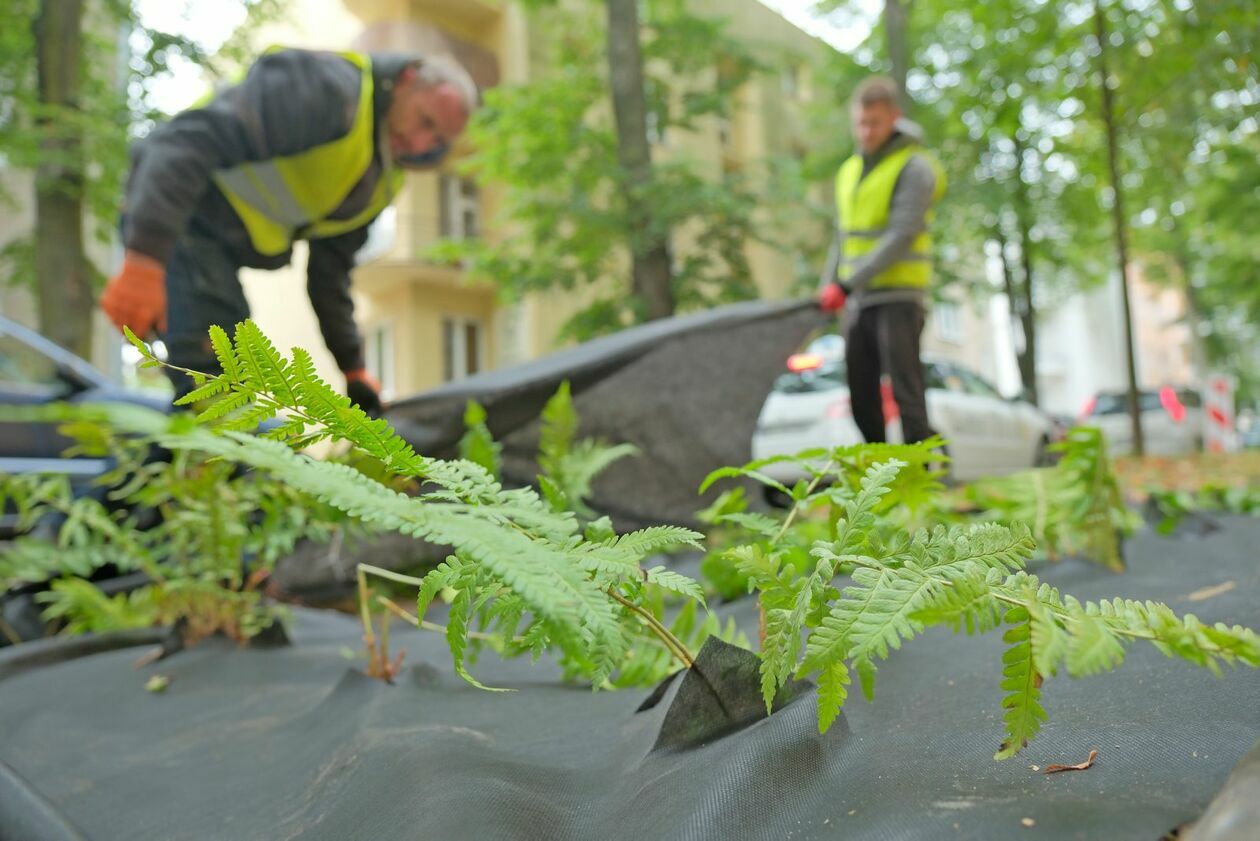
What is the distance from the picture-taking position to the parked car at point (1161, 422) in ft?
55.9

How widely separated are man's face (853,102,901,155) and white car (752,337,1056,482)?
2.72 m

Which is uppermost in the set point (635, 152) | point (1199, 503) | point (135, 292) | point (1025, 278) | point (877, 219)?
point (635, 152)

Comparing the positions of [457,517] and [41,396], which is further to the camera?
[41,396]

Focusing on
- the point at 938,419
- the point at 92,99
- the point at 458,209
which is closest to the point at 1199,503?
the point at 938,419

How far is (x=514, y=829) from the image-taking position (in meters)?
0.80

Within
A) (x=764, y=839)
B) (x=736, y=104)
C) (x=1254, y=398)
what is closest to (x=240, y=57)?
(x=736, y=104)

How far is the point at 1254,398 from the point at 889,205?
4372 cm

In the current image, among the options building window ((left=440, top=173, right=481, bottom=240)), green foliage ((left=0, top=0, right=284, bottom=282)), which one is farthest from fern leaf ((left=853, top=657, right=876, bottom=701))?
building window ((left=440, top=173, right=481, bottom=240))

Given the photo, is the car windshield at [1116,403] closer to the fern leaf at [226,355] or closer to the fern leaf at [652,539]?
the fern leaf at [652,539]

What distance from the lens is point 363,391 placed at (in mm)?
2863

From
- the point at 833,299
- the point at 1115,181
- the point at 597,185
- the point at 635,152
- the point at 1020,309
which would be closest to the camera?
the point at 833,299

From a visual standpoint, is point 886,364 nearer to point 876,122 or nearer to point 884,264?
point 884,264

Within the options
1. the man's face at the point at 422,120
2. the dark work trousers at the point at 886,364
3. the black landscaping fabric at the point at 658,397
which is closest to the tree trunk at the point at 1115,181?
the dark work trousers at the point at 886,364

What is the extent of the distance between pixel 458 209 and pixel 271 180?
1345 centimetres
